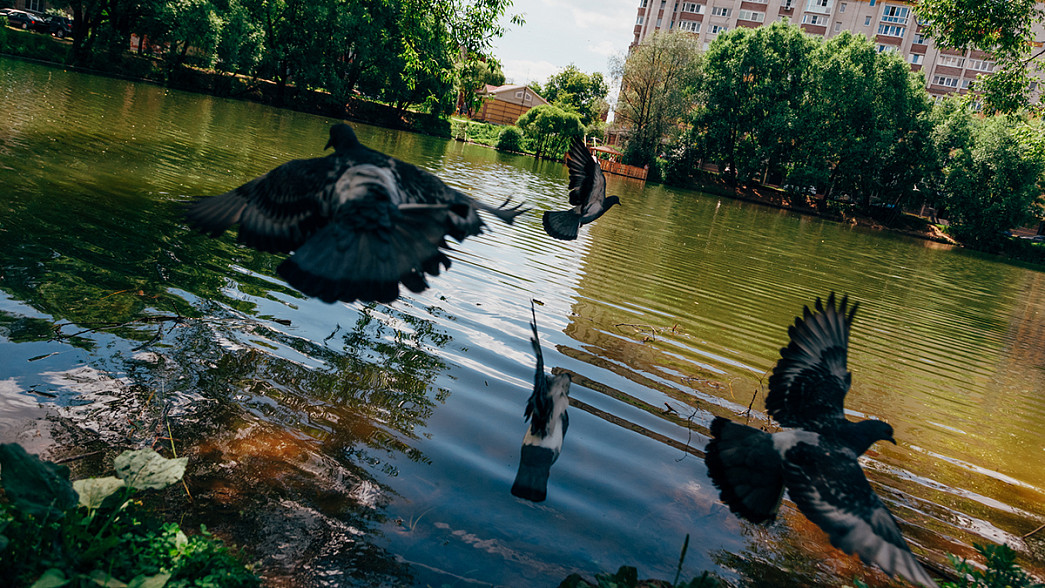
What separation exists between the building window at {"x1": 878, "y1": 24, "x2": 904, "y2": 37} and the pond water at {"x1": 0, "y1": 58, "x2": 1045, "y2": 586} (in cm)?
8922

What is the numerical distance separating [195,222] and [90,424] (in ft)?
4.75

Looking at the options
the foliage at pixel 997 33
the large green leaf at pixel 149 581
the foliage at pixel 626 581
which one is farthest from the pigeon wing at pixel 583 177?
the foliage at pixel 997 33

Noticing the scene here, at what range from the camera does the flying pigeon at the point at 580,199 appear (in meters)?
5.75

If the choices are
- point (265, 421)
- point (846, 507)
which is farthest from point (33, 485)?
point (846, 507)

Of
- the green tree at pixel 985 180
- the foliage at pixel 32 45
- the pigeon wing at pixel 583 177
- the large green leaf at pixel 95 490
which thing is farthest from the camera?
the green tree at pixel 985 180

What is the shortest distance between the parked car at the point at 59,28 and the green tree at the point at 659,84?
46.5 m

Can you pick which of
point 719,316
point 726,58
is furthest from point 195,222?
point 726,58

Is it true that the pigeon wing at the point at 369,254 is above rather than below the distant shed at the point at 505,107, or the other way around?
below

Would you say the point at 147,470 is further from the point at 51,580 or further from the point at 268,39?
the point at 268,39

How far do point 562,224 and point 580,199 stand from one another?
0.52 m

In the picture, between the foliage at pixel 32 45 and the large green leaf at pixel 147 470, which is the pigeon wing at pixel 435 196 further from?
the foliage at pixel 32 45

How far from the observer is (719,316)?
10977 millimetres

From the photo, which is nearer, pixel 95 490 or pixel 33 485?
pixel 33 485

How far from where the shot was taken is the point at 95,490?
293 cm
